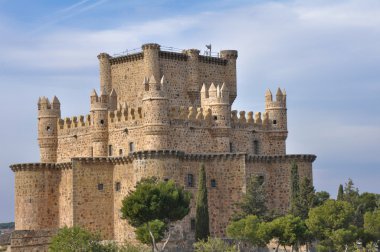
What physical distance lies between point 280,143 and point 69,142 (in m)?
16.3

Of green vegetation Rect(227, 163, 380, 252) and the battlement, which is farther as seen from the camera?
the battlement

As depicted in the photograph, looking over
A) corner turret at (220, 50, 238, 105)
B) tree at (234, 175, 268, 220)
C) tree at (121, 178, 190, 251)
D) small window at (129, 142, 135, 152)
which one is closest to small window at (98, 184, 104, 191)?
small window at (129, 142, 135, 152)

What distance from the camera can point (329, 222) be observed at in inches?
2340

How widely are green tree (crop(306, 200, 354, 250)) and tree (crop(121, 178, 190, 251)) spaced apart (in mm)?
9296

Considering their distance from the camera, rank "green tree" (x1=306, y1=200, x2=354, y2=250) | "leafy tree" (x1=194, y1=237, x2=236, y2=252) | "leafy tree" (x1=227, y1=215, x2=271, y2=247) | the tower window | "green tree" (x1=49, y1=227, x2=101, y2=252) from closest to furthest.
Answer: "green tree" (x1=49, y1=227, x2=101, y2=252) → "leafy tree" (x1=194, y1=237, x2=236, y2=252) → "leafy tree" (x1=227, y1=215, x2=271, y2=247) → "green tree" (x1=306, y1=200, x2=354, y2=250) → the tower window

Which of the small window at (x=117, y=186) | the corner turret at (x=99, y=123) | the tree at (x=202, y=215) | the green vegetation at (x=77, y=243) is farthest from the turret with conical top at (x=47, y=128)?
the green vegetation at (x=77, y=243)

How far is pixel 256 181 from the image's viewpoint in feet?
198

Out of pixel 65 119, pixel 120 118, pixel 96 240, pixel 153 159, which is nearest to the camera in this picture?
pixel 96 240

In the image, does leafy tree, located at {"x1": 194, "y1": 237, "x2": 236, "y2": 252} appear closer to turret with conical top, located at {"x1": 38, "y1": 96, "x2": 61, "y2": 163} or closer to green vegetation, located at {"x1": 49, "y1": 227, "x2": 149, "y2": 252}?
green vegetation, located at {"x1": 49, "y1": 227, "x2": 149, "y2": 252}

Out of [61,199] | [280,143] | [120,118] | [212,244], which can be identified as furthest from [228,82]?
[212,244]

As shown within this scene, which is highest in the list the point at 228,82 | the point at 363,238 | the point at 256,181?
the point at 228,82

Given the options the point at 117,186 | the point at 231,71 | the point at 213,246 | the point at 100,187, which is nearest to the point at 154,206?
the point at 213,246

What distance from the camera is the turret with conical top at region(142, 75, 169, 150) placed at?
59.0 metres

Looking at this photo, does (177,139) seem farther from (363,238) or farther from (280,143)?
(363,238)
